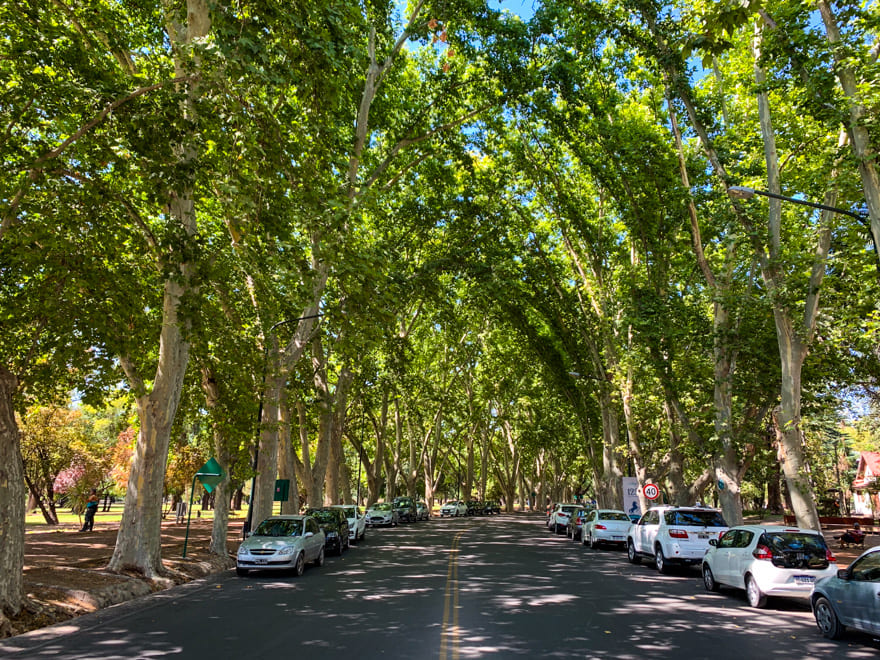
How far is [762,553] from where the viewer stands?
10.6 meters

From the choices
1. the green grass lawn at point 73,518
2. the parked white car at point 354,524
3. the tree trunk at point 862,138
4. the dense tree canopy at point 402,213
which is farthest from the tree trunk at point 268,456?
the tree trunk at point 862,138

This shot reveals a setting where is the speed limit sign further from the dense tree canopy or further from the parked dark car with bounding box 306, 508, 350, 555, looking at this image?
the parked dark car with bounding box 306, 508, 350, 555

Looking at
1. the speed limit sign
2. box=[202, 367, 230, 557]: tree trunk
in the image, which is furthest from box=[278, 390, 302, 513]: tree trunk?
the speed limit sign

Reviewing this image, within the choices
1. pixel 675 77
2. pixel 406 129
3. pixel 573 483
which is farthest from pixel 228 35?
pixel 573 483

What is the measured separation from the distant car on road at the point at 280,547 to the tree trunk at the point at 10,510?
5.78 meters

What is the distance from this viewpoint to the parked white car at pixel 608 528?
2297 centimetres

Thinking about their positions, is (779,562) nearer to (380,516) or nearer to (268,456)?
(268,456)

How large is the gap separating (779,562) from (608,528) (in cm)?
1312

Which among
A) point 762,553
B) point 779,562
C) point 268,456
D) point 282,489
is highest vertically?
point 268,456

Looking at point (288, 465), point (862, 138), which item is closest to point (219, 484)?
point (288, 465)

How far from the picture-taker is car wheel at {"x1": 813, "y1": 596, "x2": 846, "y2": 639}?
8219 millimetres

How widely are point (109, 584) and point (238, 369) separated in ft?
22.6

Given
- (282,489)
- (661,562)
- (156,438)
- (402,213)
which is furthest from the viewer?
(402,213)

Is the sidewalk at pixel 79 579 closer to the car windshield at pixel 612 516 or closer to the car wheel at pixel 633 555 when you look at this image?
the car wheel at pixel 633 555
